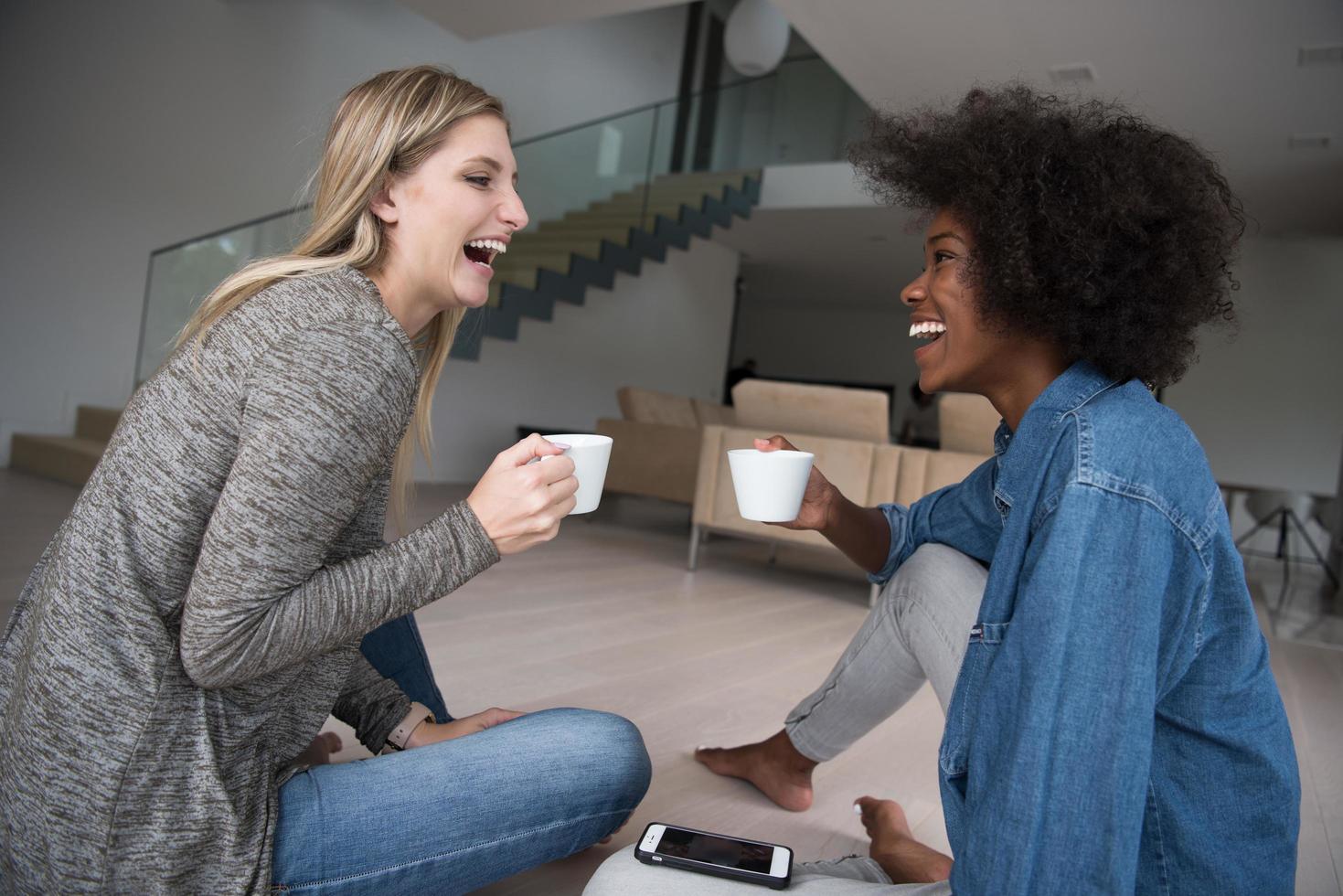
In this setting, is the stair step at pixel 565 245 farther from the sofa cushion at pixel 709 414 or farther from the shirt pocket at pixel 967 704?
the shirt pocket at pixel 967 704

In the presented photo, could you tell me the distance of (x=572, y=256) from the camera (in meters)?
7.16

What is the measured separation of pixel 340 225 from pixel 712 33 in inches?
420

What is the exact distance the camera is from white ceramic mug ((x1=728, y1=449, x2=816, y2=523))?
0.91m

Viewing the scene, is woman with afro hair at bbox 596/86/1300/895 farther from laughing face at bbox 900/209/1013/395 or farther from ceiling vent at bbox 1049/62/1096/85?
ceiling vent at bbox 1049/62/1096/85

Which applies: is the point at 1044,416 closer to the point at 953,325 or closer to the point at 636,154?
the point at 953,325

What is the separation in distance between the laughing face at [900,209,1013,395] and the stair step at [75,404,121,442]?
5.43 metres

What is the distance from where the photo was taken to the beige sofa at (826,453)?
3.56 m

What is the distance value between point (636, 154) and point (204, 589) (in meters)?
7.54

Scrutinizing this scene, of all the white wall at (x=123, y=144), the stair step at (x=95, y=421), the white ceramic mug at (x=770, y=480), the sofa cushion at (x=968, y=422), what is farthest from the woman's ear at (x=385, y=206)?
the stair step at (x=95, y=421)

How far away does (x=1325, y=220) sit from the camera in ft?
23.8

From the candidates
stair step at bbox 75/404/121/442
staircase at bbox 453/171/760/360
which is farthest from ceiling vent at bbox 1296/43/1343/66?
stair step at bbox 75/404/121/442

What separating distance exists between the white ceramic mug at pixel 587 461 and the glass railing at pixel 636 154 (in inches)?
155

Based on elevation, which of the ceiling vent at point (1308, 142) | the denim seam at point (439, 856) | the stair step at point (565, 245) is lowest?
the denim seam at point (439, 856)

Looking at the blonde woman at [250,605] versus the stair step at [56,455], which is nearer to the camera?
the blonde woman at [250,605]
